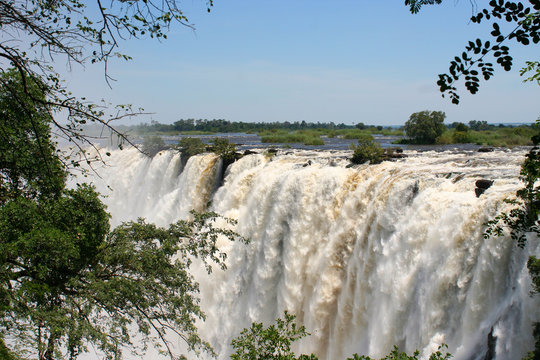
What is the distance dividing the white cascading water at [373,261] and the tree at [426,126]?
17.2 metres

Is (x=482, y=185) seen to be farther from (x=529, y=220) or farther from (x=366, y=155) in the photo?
(x=366, y=155)

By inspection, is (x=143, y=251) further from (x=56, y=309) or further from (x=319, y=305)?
(x=319, y=305)

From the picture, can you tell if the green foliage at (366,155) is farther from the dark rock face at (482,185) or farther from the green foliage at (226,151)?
the green foliage at (226,151)

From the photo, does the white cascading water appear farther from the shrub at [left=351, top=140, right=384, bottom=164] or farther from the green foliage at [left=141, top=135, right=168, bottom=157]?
the green foliage at [left=141, top=135, right=168, bottom=157]

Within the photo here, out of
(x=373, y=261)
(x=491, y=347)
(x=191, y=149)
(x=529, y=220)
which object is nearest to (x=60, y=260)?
(x=529, y=220)

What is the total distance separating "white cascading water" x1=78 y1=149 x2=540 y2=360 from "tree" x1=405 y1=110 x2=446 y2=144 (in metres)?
17.2

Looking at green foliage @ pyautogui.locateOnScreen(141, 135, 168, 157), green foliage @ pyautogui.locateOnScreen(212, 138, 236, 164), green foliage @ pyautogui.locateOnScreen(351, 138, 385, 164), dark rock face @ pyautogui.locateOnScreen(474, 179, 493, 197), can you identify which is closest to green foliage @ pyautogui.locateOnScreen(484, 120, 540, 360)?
dark rock face @ pyautogui.locateOnScreen(474, 179, 493, 197)

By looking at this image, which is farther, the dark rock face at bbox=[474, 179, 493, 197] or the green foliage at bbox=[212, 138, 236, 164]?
the green foliage at bbox=[212, 138, 236, 164]

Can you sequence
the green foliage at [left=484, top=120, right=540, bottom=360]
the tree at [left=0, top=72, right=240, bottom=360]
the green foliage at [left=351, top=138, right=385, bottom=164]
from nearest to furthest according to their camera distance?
1. the green foliage at [left=484, top=120, right=540, bottom=360]
2. the tree at [left=0, top=72, right=240, bottom=360]
3. the green foliage at [left=351, top=138, right=385, bottom=164]

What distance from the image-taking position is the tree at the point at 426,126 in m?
32.6

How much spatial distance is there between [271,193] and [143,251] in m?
8.31

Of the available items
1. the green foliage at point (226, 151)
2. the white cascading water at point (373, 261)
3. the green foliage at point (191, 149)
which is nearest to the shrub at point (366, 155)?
the white cascading water at point (373, 261)

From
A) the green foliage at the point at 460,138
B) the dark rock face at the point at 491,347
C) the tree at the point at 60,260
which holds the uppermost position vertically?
the green foliage at the point at 460,138

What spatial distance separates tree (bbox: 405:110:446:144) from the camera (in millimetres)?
32600
